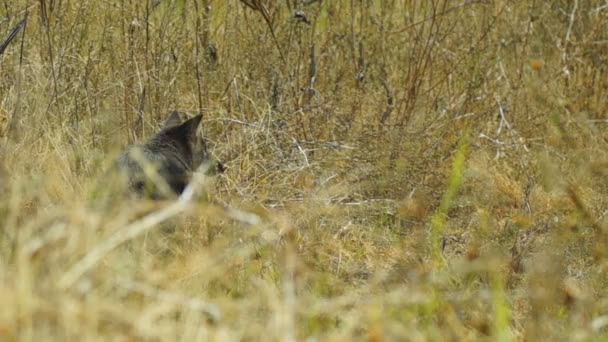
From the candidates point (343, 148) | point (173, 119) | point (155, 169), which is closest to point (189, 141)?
point (173, 119)

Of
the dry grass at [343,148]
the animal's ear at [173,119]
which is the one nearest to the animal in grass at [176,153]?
the animal's ear at [173,119]

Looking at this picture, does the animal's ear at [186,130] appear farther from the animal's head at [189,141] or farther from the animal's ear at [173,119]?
the animal's ear at [173,119]

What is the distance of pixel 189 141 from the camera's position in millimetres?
5609

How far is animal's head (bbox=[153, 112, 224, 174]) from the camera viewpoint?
218 inches

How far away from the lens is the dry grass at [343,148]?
366cm

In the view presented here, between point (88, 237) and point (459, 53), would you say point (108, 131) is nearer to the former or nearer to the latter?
point (459, 53)

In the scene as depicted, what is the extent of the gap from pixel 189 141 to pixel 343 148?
0.88m

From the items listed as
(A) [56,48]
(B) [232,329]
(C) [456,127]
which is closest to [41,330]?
→ (B) [232,329]

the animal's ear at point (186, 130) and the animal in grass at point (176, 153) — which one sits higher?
the animal's ear at point (186, 130)

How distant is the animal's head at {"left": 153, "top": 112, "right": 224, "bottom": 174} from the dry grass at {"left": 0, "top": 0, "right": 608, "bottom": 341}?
0.53ft

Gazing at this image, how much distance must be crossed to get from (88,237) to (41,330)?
321 mm

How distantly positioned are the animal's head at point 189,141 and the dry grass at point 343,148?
162mm

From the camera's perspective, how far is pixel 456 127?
6.58m

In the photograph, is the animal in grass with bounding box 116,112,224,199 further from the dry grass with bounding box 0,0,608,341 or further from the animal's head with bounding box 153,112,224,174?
the dry grass with bounding box 0,0,608,341
